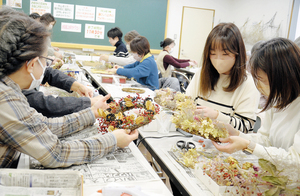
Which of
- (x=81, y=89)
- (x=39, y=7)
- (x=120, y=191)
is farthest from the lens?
(x=39, y=7)

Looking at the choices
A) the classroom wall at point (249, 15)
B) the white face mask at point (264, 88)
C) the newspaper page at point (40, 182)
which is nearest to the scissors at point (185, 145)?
the white face mask at point (264, 88)

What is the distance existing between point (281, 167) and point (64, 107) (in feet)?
4.41

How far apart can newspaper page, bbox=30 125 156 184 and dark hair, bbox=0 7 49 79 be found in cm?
45

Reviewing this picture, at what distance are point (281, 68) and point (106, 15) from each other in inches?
267

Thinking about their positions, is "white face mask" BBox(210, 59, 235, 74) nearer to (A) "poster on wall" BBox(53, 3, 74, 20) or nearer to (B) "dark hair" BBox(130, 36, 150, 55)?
(B) "dark hair" BBox(130, 36, 150, 55)

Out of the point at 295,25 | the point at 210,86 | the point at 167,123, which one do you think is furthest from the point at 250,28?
the point at 167,123

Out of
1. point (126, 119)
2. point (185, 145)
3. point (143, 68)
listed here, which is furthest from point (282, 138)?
point (143, 68)

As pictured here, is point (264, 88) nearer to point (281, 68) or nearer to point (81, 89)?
point (281, 68)

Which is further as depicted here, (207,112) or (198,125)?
(207,112)

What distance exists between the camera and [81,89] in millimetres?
2252

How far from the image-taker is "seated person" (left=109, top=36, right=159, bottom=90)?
3.77 m

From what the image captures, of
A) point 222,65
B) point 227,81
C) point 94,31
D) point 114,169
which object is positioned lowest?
point 114,169

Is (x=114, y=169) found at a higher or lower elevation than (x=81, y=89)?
lower

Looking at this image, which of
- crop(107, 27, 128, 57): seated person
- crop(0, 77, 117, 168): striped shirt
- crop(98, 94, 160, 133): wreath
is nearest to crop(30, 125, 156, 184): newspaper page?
crop(0, 77, 117, 168): striped shirt
